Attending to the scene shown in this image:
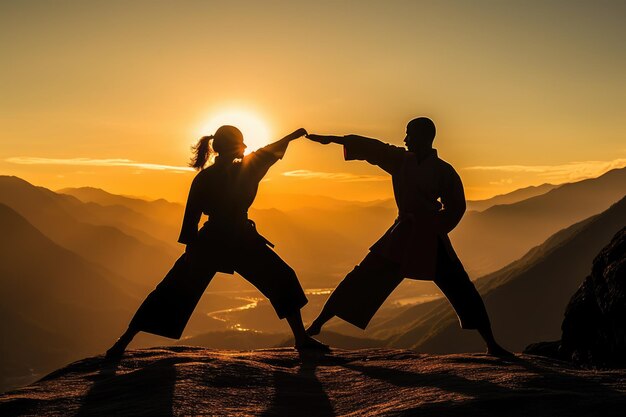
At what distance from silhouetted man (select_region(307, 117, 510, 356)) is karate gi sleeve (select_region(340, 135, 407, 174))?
1 centimetres

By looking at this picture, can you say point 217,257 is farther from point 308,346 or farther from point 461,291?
point 461,291

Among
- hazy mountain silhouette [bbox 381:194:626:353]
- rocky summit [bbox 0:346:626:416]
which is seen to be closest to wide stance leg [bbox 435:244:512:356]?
rocky summit [bbox 0:346:626:416]

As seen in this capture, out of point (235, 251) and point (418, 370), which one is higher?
point (235, 251)

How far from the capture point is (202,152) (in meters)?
8.84

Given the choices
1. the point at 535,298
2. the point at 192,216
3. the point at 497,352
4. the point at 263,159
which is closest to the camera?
the point at 497,352

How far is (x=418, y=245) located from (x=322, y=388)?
2.43 m

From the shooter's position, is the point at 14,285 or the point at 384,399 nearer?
the point at 384,399

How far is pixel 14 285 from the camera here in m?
199

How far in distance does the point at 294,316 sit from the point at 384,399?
2.97 meters

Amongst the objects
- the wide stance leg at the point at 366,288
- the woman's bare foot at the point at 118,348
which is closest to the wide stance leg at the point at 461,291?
the wide stance leg at the point at 366,288

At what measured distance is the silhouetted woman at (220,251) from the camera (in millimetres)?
8398

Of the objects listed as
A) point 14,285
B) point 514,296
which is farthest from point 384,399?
point 14,285

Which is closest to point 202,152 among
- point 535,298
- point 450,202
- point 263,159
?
point 263,159

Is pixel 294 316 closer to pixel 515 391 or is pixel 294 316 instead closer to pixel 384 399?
pixel 384 399
